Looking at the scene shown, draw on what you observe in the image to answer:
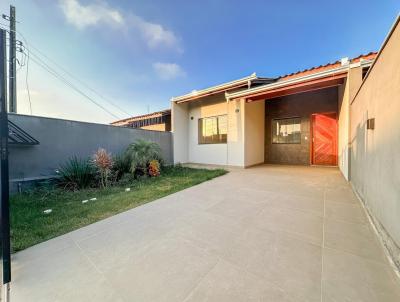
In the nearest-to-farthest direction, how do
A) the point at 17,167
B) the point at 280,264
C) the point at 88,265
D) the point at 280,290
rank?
the point at 280,290 → the point at 280,264 → the point at 88,265 → the point at 17,167

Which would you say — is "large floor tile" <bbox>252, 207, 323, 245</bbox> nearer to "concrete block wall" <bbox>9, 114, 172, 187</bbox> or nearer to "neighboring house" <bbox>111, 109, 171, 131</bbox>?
"concrete block wall" <bbox>9, 114, 172, 187</bbox>

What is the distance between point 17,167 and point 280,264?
6.02 m

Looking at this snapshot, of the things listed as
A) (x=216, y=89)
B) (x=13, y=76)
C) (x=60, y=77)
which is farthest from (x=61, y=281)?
(x=60, y=77)

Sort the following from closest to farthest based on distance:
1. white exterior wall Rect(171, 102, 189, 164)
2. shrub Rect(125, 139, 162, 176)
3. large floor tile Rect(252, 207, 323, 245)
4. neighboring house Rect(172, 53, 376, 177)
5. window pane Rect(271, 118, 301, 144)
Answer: large floor tile Rect(252, 207, 323, 245)
shrub Rect(125, 139, 162, 176)
neighboring house Rect(172, 53, 376, 177)
window pane Rect(271, 118, 301, 144)
white exterior wall Rect(171, 102, 189, 164)

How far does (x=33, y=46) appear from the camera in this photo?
766 cm

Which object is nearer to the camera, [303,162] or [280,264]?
[280,264]

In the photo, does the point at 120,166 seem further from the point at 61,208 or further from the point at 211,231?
the point at 211,231

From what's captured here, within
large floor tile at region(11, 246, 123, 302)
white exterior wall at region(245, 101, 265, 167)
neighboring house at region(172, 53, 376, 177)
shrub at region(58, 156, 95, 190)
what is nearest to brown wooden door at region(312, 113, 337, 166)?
neighboring house at region(172, 53, 376, 177)

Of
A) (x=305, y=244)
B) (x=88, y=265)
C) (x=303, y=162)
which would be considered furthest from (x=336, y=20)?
(x=88, y=265)

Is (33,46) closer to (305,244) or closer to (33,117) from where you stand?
(33,117)

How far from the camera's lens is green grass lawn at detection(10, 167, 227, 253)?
7.55 ft

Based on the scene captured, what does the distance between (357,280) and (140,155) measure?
225 inches

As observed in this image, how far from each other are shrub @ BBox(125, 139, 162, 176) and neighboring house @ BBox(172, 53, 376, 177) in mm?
2594

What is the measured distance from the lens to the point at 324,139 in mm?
6996
